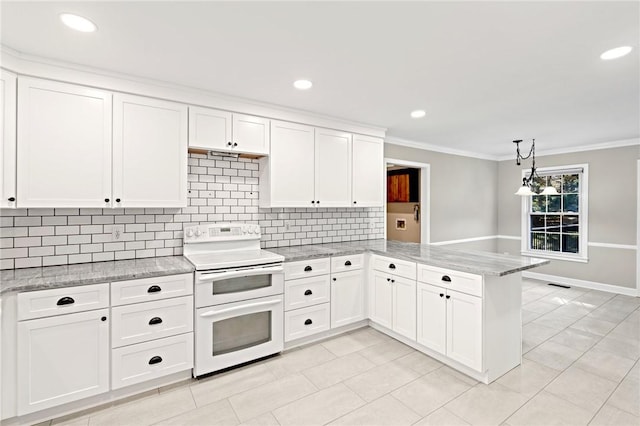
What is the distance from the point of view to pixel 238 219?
3.38 meters

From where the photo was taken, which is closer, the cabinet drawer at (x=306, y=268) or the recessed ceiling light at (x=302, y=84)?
the recessed ceiling light at (x=302, y=84)

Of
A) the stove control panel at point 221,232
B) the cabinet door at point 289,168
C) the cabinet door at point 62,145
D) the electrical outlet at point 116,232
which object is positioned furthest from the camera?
the cabinet door at point 289,168

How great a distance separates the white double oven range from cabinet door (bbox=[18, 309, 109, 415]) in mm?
644

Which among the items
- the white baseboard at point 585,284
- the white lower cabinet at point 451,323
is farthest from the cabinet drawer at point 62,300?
the white baseboard at point 585,284

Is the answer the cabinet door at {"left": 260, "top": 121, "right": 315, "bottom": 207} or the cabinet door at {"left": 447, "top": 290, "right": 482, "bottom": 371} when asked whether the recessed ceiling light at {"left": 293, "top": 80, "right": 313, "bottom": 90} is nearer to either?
the cabinet door at {"left": 260, "top": 121, "right": 315, "bottom": 207}

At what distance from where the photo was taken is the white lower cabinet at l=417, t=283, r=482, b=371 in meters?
2.51

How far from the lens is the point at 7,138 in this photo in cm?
215

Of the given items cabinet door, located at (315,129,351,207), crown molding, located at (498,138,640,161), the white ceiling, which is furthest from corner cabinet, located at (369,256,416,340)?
crown molding, located at (498,138,640,161)

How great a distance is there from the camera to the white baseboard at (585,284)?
193 inches

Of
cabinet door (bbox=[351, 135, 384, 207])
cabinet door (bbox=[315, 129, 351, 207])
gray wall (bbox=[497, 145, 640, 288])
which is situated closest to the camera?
cabinet door (bbox=[315, 129, 351, 207])

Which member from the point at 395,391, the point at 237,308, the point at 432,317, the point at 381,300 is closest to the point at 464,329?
the point at 432,317

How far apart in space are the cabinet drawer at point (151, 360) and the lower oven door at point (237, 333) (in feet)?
0.32

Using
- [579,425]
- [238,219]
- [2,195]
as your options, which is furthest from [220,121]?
[579,425]

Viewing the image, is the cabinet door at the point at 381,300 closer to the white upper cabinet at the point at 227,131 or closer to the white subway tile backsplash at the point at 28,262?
the white upper cabinet at the point at 227,131
